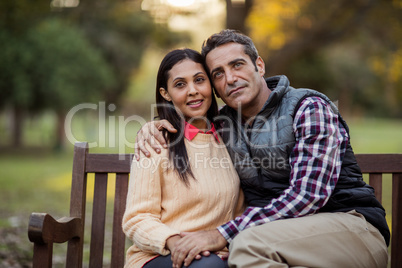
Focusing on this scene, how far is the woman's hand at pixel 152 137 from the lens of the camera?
277 cm

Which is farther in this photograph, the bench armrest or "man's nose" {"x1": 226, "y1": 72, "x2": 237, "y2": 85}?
"man's nose" {"x1": 226, "y1": 72, "x2": 237, "y2": 85}

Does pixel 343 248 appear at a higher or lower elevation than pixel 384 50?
lower

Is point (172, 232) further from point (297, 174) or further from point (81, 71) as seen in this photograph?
point (81, 71)

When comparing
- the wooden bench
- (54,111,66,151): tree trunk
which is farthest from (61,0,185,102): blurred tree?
the wooden bench

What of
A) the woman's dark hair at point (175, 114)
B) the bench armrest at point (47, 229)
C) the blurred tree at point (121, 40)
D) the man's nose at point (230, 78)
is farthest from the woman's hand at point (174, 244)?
the blurred tree at point (121, 40)

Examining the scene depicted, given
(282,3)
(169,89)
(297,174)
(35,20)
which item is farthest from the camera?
(35,20)

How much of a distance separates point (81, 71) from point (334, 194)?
1783 centimetres

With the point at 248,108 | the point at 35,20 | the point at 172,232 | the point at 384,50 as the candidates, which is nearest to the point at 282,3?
the point at 384,50

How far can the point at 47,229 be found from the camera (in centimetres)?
238

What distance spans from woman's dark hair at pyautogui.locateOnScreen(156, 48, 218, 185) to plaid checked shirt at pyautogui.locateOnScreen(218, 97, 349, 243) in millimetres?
498

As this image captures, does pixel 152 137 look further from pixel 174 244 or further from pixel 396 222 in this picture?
pixel 396 222

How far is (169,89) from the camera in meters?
2.97

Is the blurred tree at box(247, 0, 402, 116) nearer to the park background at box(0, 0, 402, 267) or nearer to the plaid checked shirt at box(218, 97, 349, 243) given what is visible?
the park background at box(0, 0, 402, 267)

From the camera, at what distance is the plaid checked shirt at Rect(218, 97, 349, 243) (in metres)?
2.42
